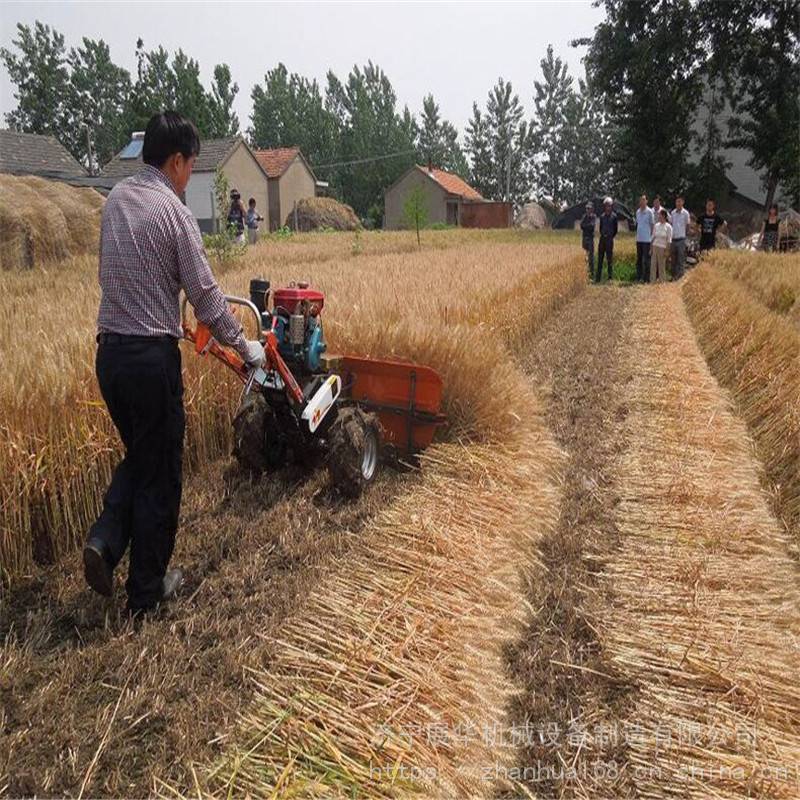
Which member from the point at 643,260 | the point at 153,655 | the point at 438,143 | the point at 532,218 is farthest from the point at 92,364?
the point at 438,143

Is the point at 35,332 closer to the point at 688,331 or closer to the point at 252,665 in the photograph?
the point at 252,665

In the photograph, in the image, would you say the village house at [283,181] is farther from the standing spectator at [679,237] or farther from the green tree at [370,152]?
the standing spectator at [679,237]

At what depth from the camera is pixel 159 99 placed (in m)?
50.2

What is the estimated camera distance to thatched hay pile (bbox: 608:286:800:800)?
7.27 ft

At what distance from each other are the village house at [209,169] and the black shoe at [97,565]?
32732 mm

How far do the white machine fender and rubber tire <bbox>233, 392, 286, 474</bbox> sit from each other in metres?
0.34

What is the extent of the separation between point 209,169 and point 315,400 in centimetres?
3621

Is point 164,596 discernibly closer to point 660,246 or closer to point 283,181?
point 660,246

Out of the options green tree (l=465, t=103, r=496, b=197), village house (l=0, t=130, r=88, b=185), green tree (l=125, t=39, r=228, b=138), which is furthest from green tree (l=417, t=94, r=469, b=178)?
village house (l=0, t=130, r=88, b=185)

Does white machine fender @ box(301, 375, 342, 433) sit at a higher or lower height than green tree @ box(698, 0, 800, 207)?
lower

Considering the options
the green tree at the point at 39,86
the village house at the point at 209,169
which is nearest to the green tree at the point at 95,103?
the green tree at the point at 39,86

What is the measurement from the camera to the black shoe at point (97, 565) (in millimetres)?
2658

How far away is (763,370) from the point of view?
19.5 feet

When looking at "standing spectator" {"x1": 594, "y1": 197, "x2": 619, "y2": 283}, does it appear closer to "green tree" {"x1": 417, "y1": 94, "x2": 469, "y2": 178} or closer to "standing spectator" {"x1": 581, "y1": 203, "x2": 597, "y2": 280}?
"standing spectator" {"x1": 581, "y1": 203, "x2": 597, "y2": 280}
